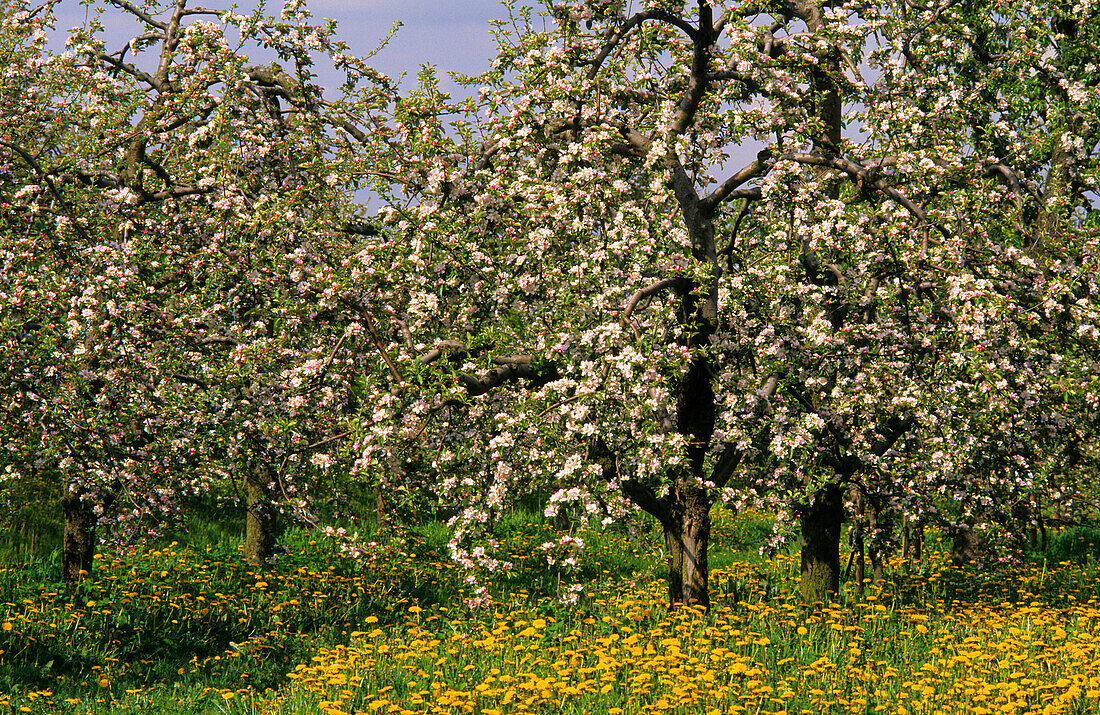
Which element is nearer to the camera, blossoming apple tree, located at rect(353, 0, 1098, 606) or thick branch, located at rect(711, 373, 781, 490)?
blossoming apple tree, located at rect(353, 0, 1098, 606)

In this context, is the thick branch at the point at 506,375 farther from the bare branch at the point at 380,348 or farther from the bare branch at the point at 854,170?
the bare branch at the point at 854,170

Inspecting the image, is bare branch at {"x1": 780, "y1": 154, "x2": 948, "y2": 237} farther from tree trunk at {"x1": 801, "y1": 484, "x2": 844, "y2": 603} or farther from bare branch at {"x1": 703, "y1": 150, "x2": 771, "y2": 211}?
tree trunk at {"x1": 801, "y1": 484, "x2": 844, "y2": 603}

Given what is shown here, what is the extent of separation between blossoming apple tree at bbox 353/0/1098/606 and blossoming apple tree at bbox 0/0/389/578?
1.23 m

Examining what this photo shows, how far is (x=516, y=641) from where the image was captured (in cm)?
984

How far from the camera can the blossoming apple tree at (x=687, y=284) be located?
840 centimetres

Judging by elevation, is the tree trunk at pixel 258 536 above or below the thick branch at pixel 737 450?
below

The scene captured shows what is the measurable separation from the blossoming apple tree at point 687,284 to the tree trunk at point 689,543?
31 millimetres

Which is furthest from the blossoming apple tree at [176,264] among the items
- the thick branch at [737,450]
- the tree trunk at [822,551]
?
the tree trunk at [822,551]

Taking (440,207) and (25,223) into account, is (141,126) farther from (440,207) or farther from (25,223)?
(440,207)

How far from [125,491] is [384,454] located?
9.06 ft

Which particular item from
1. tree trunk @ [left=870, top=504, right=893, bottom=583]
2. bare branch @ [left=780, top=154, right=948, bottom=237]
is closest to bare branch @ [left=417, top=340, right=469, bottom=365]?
bare branch @ [left=780, top=154, right=948, bottom=237]

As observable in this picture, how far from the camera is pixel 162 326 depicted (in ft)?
35.6

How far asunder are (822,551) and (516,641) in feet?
16.0

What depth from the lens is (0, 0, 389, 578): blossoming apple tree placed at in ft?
32.3
